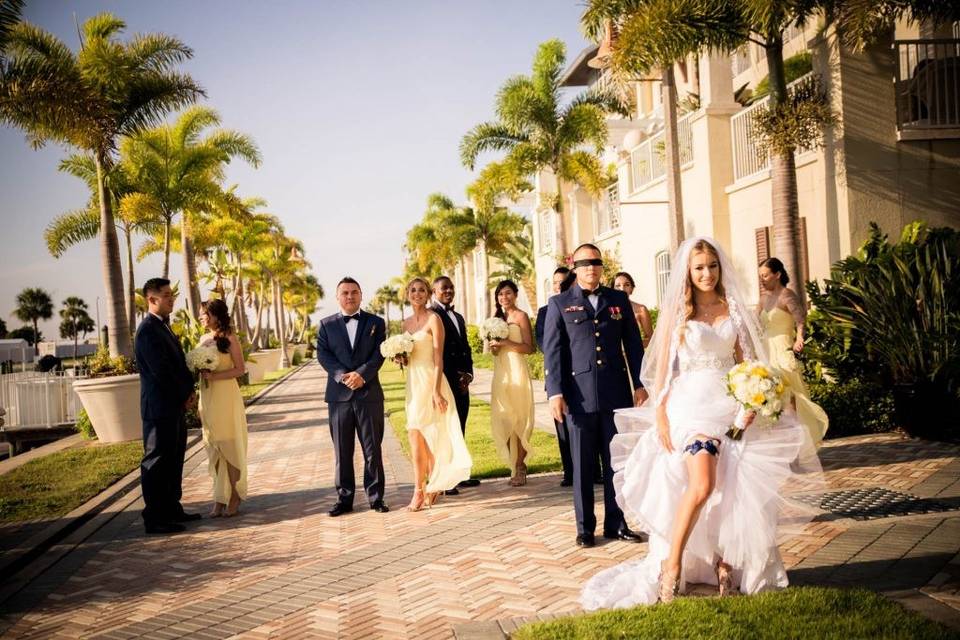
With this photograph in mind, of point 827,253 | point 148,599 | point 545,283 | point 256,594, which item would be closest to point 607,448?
point 256,594

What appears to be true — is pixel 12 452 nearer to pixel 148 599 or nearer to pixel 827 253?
pixel 148 599

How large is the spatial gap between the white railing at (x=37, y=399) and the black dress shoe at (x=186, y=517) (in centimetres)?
1064

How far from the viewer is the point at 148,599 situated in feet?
18.4

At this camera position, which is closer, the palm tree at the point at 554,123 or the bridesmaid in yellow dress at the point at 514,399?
the bridesmaid in yellow dress at the point at 514,399

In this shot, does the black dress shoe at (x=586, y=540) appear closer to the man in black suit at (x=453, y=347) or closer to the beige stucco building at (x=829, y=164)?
the man in black suit at (x=453, y=347)

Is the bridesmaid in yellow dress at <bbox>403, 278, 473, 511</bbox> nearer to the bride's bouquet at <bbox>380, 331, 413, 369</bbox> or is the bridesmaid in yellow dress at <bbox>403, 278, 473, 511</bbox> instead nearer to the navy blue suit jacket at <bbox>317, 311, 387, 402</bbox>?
the bride's bouquet at <bbox>380, 331, 413, 369</bbox>

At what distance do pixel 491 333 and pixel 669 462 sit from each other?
4.22 meters

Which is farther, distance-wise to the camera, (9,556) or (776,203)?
(776,203)

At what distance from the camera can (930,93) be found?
45.2 ft

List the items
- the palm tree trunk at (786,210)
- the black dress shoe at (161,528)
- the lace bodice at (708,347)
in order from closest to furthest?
the lace bodice at (708,347)
the black dress shoe at (161,528)
the palm tree trunk at (786,210)

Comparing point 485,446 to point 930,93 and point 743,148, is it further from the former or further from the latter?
point 743,148

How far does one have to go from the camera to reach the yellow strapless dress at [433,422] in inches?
311

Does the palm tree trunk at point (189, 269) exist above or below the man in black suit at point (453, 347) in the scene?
above

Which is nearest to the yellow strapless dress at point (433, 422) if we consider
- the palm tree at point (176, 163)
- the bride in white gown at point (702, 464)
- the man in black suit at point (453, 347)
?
the man in black suit at point (453, 347)
